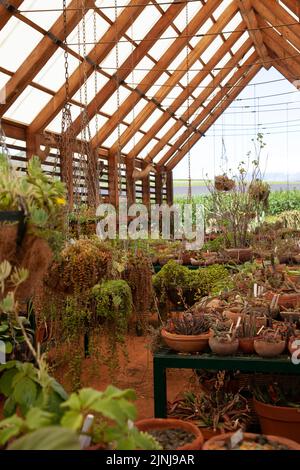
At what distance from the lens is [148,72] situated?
11.7m

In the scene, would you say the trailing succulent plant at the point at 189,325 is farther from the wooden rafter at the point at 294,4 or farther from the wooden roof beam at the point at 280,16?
the wooden roof beam at the point at 280,16

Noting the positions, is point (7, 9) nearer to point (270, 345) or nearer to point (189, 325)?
point (189, 325)

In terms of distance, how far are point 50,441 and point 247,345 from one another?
1974 millimetres

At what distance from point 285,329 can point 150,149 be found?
13.6 metres

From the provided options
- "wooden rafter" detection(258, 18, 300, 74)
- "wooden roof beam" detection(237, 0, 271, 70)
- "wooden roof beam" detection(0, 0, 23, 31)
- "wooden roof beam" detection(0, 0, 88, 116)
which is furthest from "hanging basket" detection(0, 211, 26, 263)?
"wooden rafter" detection(258, 18, 300, 74)

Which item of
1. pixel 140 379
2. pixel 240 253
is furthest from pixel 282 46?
pixel 140 379

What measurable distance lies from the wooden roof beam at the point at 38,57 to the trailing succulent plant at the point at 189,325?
5.92 metres

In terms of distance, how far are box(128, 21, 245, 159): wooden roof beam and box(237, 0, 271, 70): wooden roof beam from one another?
1.39 ft

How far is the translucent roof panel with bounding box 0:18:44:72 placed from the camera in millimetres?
7344

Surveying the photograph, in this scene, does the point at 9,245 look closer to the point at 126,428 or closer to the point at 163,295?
the point at 126,428

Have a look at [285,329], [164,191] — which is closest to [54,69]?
[285,329]

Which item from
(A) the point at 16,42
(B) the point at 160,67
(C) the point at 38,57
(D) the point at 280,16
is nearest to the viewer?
(A) the point at 16,42

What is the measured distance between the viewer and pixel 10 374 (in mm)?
1691

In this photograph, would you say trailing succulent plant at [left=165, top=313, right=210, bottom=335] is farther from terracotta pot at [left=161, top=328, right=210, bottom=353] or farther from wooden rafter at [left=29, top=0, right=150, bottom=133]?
wooden rafter at [left=29, top=0, right=150, bottom=133]
